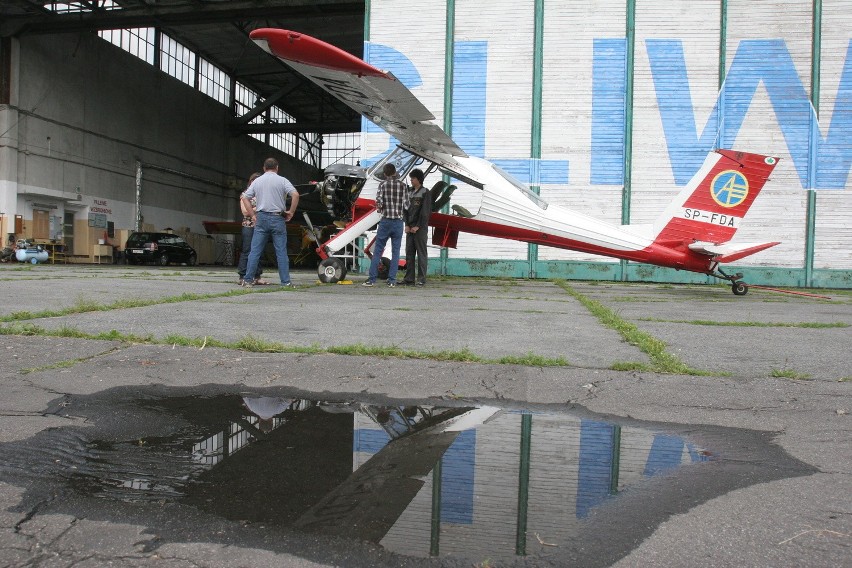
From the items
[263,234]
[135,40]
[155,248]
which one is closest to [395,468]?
[263,234]

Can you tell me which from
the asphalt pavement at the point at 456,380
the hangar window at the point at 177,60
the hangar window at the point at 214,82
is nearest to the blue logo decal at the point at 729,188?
the asphalt pavement at the point at 456,380

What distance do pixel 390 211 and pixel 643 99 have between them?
853 cm

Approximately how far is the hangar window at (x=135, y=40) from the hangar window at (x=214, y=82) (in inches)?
183

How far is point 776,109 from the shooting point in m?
15.0

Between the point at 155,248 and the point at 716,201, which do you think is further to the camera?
the point at 155,248

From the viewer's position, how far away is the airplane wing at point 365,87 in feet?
26.8

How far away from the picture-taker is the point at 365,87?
356 inches

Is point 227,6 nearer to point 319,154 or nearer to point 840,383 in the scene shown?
point 840,383

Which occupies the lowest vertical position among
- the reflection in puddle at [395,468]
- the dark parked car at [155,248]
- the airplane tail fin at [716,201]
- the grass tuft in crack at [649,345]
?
the reflection in puddle at [395,468]

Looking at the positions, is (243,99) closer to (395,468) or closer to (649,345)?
(649,345)

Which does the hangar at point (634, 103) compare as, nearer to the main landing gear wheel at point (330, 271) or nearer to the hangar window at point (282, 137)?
the main landing gear wheel at point (330, 271)

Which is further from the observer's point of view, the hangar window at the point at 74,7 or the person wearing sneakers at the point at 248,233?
the hangar window at the point at 74,7

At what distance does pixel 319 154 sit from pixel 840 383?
6030 centimetres

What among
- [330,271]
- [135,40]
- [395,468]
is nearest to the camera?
[395,468]
